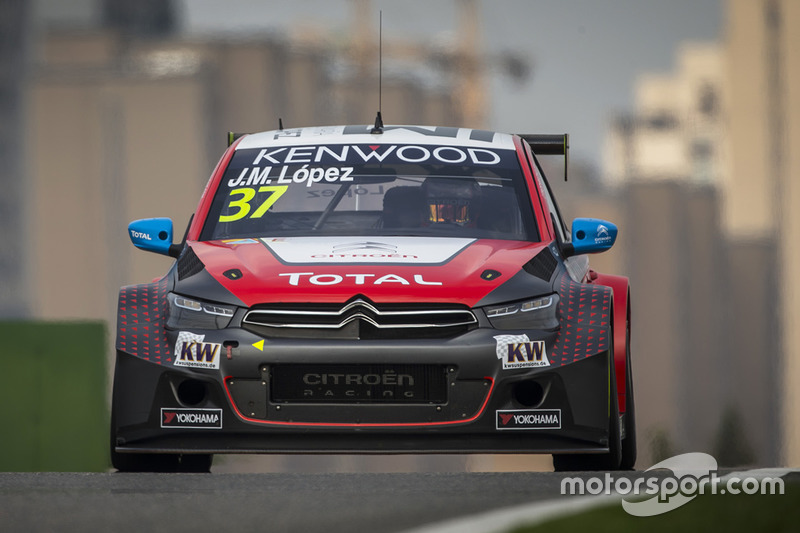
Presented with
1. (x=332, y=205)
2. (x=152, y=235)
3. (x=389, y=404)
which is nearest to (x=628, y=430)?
(x=389, y=404)

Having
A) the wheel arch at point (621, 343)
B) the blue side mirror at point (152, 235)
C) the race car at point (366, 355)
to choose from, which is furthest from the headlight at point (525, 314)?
the blue side mirror at point (152, 235)

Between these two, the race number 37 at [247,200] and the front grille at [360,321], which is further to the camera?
the race number 37 at [247,200]

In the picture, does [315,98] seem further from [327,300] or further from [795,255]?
[327,300]

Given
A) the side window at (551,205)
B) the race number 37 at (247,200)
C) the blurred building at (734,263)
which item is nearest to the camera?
the race number 37 at (247,200)

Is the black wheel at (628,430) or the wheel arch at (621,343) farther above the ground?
the wheel arch at (621,343)

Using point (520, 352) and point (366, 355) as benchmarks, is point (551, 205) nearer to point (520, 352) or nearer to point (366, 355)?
point (520, 352)

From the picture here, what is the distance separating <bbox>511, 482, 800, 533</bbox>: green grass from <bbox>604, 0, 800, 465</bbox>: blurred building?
10134cm

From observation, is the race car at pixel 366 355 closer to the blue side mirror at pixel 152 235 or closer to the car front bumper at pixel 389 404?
the car front bumper at pixel 389 404

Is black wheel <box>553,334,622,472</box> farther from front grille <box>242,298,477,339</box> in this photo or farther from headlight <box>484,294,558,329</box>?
front grille <box>242,298,477,339</box>

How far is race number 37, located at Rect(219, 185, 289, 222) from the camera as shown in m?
7.65

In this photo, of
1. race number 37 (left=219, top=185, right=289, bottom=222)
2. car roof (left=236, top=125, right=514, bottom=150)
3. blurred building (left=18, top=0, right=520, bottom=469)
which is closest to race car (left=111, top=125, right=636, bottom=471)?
race number 37 (left=219, top=185, right=289, bottom=222)

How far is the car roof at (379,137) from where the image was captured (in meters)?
8.22
